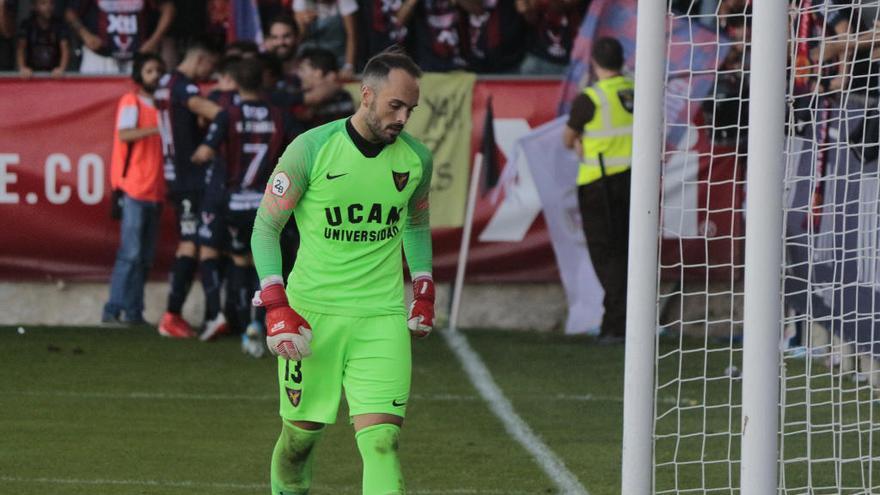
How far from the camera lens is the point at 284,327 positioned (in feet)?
18.7

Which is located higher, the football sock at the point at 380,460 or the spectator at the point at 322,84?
the spectator at the point at 322,84

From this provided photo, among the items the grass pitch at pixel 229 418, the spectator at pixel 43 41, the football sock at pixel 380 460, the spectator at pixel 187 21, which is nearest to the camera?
the football sock at pixel 380 460

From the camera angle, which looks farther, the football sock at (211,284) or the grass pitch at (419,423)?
the football sock at (211,284)

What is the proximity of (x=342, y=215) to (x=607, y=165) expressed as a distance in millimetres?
6280

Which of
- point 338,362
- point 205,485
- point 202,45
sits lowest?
point 205,485

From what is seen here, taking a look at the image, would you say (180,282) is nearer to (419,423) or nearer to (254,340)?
(254,340)

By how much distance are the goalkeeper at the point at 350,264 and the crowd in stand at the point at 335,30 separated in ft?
25.0

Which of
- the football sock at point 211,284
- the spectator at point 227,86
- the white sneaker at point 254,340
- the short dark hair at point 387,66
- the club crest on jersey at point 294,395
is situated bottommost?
the white sneaker at point 254,340

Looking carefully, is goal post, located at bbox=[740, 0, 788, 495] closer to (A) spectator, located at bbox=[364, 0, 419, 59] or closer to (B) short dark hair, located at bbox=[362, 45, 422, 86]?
(B) short dark hair, located at bbox=[362, 45, 422, 86]

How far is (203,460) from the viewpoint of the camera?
316 inches

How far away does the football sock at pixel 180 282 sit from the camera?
12.4 m

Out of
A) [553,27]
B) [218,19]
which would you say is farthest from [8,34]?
[553,27]

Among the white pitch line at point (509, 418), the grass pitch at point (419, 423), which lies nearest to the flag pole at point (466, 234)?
the white pitch line at point (509, 418)

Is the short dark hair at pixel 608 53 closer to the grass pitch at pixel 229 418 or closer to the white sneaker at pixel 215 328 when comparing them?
the grass pitch at pixel 229 418
